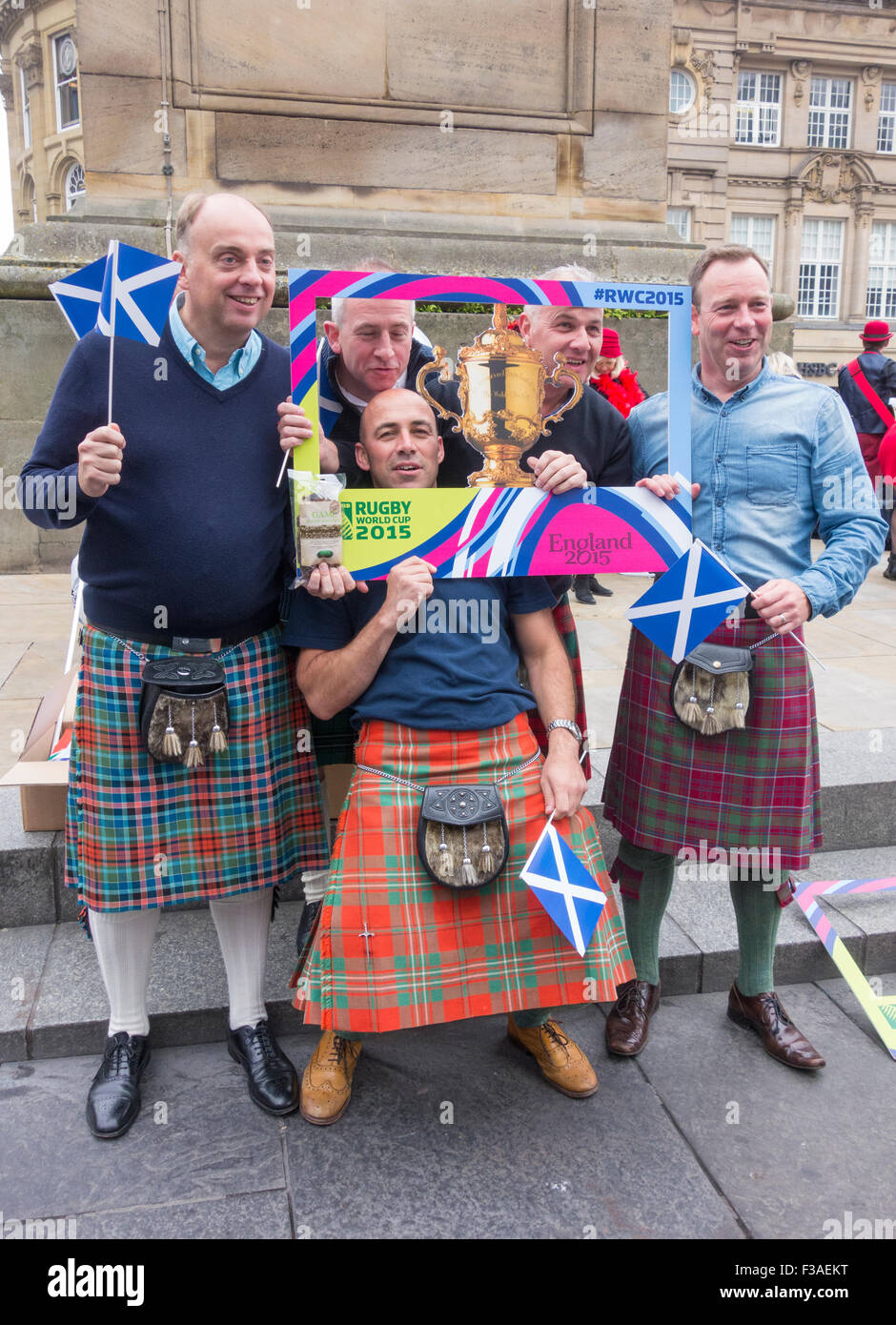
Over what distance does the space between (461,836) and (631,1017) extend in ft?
2.90

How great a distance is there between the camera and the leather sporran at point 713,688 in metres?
2.57

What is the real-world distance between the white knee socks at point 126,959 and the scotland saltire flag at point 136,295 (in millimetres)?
1372

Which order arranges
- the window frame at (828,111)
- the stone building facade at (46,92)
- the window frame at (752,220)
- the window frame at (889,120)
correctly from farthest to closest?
the window frame at (889,120) → the window frame at (828,111) → the window frame at (752,220) → the stone building facade at (46,92)

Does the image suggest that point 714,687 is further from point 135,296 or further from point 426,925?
point 135,296

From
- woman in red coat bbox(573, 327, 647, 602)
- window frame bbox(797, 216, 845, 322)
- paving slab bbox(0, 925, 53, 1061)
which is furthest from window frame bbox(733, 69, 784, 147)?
paving slab bbox(0, 925, 53, 1061)

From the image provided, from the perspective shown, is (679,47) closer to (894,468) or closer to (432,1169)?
(894,468)

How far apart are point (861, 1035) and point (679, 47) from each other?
33552 millimetres

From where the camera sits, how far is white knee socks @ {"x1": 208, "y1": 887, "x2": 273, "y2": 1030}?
2.63 meters

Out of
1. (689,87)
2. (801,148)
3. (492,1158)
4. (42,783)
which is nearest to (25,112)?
(689,87)

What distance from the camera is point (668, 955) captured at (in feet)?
10.2

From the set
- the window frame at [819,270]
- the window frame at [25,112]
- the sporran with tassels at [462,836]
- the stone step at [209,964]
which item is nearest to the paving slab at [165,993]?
the stone step at [209,964]

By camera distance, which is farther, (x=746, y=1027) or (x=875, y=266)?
(x=875, y=266)

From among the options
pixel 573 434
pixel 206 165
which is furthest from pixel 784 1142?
pixel 206 165

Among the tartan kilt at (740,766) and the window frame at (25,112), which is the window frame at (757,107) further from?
the tartan kilt at (740,766)
